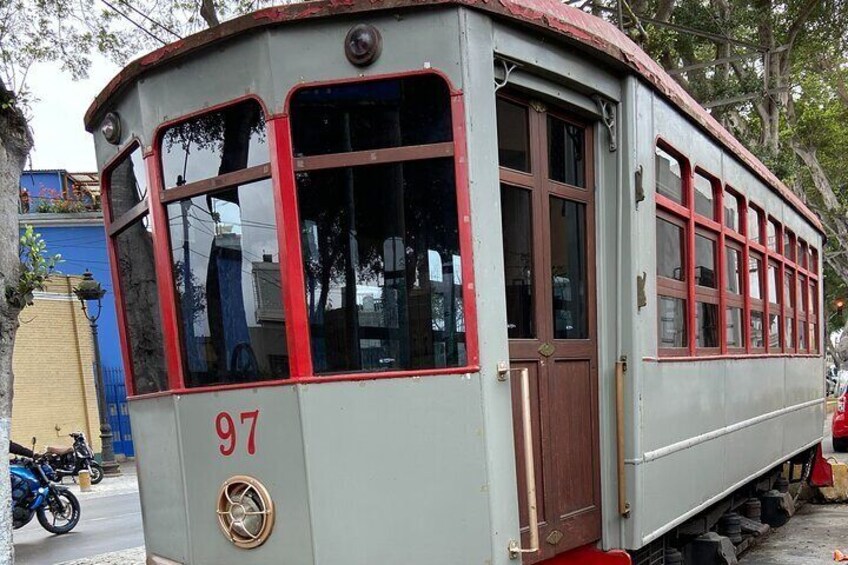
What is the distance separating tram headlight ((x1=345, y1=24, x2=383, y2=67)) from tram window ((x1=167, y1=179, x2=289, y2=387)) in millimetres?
589

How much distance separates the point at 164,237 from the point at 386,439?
137 centimetres

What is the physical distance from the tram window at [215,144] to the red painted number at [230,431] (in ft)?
3.29

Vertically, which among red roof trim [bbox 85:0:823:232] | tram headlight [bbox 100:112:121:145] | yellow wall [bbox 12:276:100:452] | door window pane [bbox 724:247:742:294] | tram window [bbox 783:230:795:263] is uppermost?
red roof trim [bbox 85:0:823:232]

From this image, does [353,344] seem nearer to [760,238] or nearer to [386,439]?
[386,439]

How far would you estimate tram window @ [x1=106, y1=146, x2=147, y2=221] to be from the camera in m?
3.43

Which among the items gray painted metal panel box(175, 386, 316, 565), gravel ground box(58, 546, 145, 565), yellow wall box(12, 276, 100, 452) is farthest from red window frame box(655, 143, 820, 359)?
yellow wall box(12, 276, 100, 452)

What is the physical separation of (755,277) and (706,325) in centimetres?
149

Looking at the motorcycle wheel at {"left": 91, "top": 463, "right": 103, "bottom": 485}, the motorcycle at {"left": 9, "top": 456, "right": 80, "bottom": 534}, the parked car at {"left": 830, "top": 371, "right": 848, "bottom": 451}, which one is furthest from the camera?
the motorcycle wheel at {"left": 91, "top": 463, "right": 103, "bottom": 485}

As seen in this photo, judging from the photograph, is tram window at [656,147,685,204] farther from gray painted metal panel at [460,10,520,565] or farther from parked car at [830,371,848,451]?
parked car at [830,371,848,451]

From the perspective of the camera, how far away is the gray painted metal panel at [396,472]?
273 centimetres

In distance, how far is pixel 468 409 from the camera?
2.72m

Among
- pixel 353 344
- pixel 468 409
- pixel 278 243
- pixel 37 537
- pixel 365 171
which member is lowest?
pixel 37 537

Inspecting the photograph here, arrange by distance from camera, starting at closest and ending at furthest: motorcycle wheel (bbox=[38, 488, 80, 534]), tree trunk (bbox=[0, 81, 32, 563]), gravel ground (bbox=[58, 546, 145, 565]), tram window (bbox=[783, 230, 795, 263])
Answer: tree trunk (bbox=[0, 81, 32, 563]), tram window (bbox=[783, 230, 795, 263]), gravel ground (bbox=[58, 546, 145, 565]), motorcycle wheel (bbox=[38, 488, 80, 534])

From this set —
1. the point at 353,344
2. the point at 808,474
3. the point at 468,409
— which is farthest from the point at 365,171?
the point at 808,474
